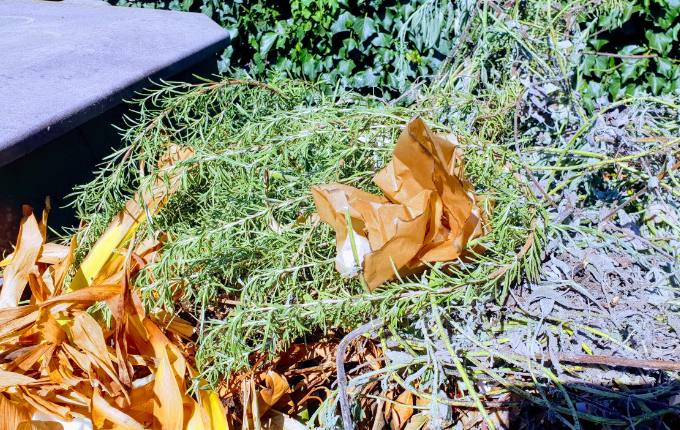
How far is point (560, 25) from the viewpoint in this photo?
137 cm

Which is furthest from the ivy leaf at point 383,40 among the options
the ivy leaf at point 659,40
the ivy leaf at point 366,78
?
the ivy leaf at point 659,40

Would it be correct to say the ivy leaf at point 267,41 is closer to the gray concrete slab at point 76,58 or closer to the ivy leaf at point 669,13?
the gray concrete slab at point 76,58

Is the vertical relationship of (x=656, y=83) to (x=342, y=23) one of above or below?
below

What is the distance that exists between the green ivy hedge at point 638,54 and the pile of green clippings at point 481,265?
1.32 m

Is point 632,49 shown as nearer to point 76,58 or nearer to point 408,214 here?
point 408,214

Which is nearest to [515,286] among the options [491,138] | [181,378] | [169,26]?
[491,138]

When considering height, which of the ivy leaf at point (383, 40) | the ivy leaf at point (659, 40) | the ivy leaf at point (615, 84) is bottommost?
the ivy leaf at point (615, 84)

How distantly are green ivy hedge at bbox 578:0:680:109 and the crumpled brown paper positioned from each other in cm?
170

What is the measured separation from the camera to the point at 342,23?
2398mm

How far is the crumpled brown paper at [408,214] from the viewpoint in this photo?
2.66 feet

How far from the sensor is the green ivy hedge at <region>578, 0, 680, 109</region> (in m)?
2.24

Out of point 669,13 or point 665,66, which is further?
point 665,66

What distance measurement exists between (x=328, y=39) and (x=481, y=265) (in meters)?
1.89

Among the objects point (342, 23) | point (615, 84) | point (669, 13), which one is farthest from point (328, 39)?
point (669, 13)
